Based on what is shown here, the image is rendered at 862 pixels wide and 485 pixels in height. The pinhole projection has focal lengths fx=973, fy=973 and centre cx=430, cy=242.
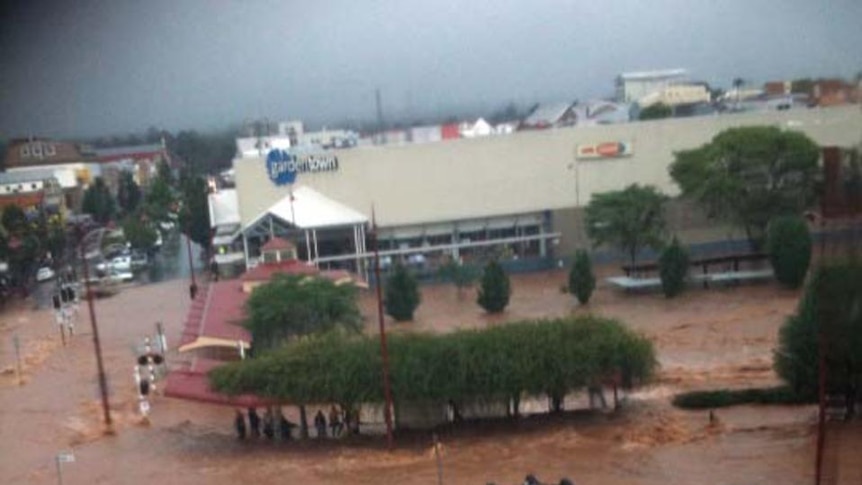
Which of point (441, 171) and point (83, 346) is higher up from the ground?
point (441, 171)

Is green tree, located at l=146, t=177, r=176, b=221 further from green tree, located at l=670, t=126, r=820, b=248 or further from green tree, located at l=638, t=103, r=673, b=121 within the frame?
green tree, located at l=670, t=126, r=820, b=248

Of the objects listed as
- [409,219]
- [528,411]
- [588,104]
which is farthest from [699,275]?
[588,104]

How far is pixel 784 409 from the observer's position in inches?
204

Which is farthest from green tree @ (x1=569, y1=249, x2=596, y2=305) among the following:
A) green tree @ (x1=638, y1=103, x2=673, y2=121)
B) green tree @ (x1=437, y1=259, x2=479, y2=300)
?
green tree @ (x1=638, y1=103, x2=673, y2=121)

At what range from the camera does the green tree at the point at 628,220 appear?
10.6 metres

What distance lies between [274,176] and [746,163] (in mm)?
5762

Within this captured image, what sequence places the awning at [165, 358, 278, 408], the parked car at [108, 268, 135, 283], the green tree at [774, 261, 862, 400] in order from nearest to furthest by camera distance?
the green tree at [774, 261, 862, 400], the awning at [165, 358, 278, 408], the parked car at [108, 268, 135, 283]

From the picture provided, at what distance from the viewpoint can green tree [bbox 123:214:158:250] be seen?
1389cm

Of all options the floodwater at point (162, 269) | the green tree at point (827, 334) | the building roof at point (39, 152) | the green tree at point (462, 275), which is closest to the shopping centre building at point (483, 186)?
the floodwater at point (162, 269)

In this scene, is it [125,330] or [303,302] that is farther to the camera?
[125,330]

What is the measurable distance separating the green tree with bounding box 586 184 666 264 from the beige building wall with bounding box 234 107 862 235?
1755 mm

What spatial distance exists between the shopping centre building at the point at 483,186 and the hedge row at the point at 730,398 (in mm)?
6803

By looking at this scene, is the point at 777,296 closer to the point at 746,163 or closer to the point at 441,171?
the point at 746,163

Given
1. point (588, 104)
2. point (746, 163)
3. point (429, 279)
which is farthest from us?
point (588, 104)
